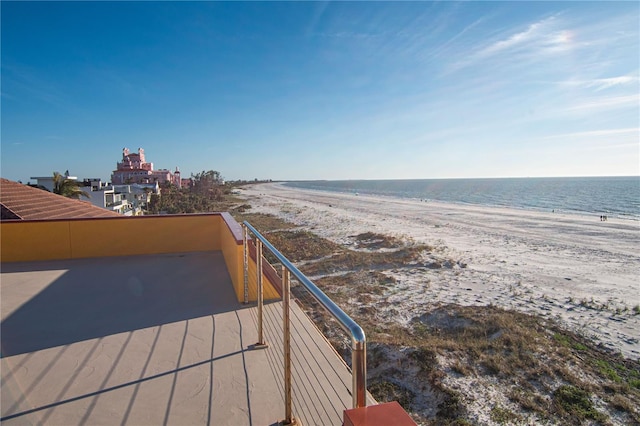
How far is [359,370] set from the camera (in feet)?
3.71

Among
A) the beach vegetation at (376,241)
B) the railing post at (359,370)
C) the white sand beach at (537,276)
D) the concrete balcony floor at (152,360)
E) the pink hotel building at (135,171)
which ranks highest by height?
the pink hotel building at (135,171)

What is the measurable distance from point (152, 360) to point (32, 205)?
7991mm

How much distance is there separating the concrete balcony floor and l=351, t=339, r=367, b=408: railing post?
1.13 m

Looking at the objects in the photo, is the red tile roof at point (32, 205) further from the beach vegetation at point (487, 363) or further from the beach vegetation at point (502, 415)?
the beach vegetation at point (502, 415)

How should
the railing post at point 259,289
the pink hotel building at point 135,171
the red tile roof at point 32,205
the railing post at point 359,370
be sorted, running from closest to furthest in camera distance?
the railing post at point 359,370 → the railing post at point 259,289 → the red tile roof at point 32,205 → the pink hotel building at point 135,171

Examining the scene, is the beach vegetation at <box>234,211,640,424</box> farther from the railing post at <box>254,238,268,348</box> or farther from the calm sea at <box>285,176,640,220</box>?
the calm sea at <box>285,176,640,220</box>

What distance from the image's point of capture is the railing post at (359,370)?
1.12 metres

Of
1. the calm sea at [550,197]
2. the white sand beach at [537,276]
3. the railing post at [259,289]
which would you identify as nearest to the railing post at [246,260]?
the railing post at [259,289]

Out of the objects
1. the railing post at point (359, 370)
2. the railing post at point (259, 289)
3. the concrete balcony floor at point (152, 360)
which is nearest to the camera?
the railing post at point (359, 370)

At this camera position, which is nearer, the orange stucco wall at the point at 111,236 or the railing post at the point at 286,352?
the railing post at the point at 286,352

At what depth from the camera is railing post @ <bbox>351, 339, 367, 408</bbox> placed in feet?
3.67

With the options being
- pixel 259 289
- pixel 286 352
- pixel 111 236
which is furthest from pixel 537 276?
pixel 111 236

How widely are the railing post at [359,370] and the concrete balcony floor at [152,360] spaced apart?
1128 mm

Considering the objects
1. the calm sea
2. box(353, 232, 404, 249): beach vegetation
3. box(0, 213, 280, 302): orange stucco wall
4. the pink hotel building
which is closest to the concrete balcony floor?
box(0, 213, 280, 302): orange stucco wall
